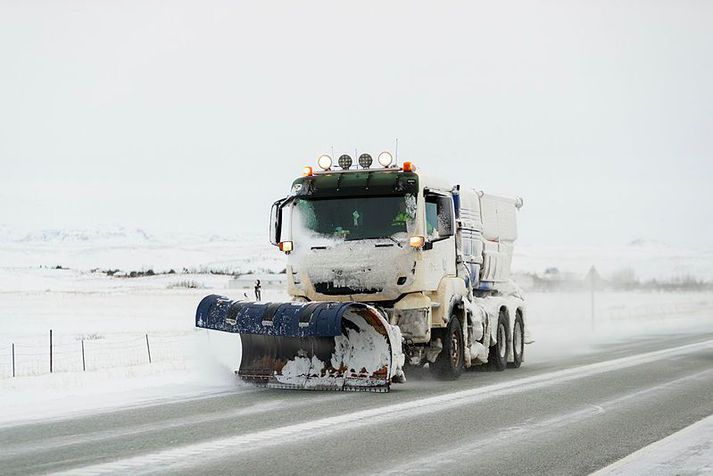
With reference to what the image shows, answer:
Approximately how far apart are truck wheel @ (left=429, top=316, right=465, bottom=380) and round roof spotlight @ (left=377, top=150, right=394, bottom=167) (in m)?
2.77

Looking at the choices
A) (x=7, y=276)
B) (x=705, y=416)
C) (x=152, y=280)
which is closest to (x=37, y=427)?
(x=705, y=416)

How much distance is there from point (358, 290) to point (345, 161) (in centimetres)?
224

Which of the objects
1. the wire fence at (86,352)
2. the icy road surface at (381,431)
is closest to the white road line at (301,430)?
the icy road surface at (381,431)

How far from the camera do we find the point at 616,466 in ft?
30.6

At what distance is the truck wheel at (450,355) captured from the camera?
18250 millimetres

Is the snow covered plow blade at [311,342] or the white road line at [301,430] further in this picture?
the snow covered plow blade at [311,342]

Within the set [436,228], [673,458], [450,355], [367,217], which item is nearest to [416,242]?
[436,228]

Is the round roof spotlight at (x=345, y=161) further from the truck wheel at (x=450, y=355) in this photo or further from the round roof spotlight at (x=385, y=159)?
the truck wheel at (x=450, y=355)

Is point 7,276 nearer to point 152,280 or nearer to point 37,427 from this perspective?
point 152,280

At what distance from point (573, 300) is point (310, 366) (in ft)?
144

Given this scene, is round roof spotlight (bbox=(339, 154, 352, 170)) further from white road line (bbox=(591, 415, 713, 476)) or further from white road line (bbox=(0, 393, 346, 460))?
white road line (bbox=(591, 415, 713, 476))

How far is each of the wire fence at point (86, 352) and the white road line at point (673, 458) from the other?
13.0 m

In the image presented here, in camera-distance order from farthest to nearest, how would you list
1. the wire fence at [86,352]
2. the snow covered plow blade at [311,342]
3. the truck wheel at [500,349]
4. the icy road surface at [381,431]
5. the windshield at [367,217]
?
1. the wire fence at [86,352]
2. the truck wheel at [500,349]
3. the windshield at [367,217]
4. the snow covered plow blade at [311,342]
5. the icy road surface at [381,431]

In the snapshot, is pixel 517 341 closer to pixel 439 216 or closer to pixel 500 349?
pixel 500 349
